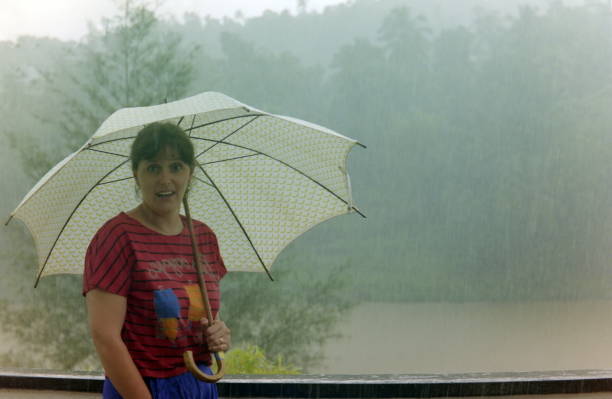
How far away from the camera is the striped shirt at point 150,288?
1.13 meters

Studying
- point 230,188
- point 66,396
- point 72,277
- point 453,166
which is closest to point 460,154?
point 453,166

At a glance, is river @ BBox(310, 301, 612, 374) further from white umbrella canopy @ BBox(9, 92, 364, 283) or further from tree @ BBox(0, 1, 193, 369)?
white umbrella canopy @ BBox(9, 92, 364, 283)

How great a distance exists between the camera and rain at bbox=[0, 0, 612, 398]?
18.3 meters

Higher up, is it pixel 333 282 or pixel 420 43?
pixel 420 43

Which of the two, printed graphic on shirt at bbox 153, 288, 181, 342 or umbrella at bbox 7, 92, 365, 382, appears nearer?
printed graphic on shirt at bbox 153, 288, 181, 342

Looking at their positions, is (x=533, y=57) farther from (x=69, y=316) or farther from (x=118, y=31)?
(x=69, y=316)

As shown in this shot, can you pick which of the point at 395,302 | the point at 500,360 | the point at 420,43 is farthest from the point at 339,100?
the point at 500,360

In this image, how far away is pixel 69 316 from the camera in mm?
10852

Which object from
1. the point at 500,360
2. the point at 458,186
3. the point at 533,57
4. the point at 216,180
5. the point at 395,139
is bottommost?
the point at 500,360

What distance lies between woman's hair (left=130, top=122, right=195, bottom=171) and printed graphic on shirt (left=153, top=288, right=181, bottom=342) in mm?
247

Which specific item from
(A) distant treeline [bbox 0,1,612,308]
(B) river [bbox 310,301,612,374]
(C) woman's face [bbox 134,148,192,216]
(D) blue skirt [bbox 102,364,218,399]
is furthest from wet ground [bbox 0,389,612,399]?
(A) distant treeline [bbox 0,1,612,308]

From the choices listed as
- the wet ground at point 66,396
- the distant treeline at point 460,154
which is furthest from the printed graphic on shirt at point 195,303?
the distant treeline at point 460,154

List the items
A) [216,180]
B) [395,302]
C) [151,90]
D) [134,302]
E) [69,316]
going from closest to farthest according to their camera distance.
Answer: [134,302]
[216,180]
[69,316]
[151,90]
[395,302]

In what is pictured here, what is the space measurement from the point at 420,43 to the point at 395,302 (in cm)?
931
